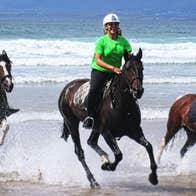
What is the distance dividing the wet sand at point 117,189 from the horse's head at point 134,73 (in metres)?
1.53

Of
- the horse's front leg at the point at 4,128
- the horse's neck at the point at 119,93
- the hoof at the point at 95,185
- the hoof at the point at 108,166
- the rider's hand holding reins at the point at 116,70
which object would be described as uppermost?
the rider's hand holding reins at the point at 116,70

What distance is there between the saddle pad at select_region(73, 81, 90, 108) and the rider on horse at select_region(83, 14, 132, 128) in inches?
14.9

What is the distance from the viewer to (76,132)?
10.6 meters

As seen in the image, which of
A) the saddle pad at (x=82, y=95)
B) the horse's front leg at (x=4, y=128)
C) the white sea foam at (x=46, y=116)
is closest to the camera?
the saddle pad at (x=82, y=95)

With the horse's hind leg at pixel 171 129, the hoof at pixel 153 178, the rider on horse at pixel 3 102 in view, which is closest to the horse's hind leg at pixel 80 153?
the hoof at pixel 153 178

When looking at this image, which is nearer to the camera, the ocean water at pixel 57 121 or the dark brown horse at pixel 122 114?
the dark brown horse at pixel 122 114

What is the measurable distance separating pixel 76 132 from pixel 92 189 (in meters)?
1.26

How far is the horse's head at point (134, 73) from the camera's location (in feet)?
28.6

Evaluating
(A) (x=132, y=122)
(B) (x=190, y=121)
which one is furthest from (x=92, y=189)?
(B) (x=190, y=121)

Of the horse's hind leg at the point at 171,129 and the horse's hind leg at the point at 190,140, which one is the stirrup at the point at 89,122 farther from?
the horse's hind leg at the point at 190,140

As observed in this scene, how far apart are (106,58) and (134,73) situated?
2.82ft

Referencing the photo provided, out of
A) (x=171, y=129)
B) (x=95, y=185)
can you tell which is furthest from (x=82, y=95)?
(x=171, y=129)

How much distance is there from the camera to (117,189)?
9.60 meters

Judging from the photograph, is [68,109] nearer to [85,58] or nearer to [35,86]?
[35,86]
